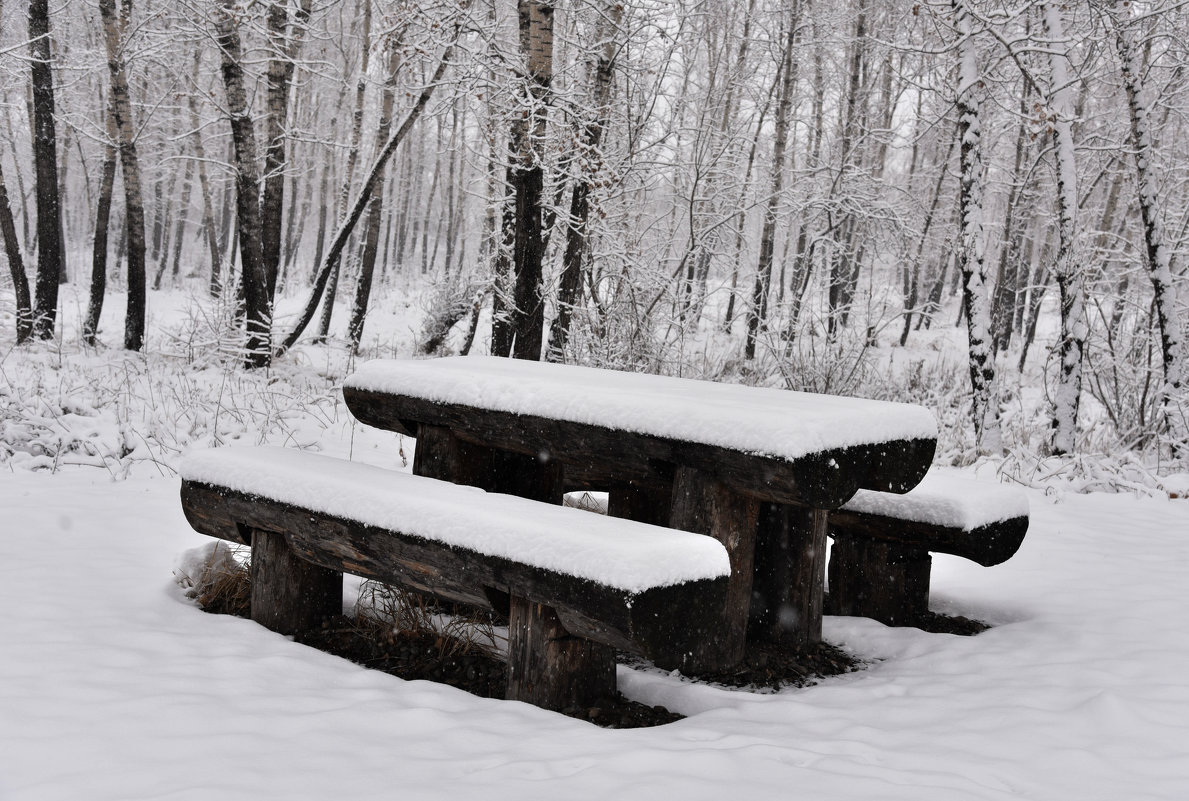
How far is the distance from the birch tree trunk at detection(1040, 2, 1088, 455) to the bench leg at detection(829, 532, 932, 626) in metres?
4.83

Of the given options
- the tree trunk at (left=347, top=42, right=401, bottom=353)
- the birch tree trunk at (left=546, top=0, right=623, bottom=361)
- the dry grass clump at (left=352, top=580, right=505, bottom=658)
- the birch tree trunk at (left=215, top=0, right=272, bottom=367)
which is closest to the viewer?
the dry grass clump at (left=352, top=580, right=505, bottom=658)

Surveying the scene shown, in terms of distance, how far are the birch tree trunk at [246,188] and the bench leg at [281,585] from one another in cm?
634

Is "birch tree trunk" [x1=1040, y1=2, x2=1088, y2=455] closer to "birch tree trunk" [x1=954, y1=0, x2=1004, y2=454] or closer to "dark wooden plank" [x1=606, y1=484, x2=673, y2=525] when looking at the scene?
"birch tree trunk" [x1=954, y1=0, x2=1004, y2=454]

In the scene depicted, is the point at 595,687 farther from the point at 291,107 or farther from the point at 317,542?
the point at 291,107

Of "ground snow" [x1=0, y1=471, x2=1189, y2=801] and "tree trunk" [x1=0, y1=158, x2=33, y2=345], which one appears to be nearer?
"ground snow" [x1=0, y1=471, x2=1189, y2=801]

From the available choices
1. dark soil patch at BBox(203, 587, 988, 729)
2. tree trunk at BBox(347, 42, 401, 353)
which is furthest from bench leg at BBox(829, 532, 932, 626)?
tree trunk at BBox(347, 42, 401, 353)

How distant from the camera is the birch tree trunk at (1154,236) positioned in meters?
7.76

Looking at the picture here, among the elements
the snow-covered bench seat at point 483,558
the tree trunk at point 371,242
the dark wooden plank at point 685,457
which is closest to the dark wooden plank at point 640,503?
the dark wooden plank at point 685,457

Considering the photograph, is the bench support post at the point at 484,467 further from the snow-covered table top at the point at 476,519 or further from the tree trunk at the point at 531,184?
the tree trunk at the point at 531,184

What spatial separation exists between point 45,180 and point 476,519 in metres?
11.1

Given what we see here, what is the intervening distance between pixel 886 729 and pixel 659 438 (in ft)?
3.77

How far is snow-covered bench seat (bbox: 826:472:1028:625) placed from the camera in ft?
11.8

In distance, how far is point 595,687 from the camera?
9.55ft

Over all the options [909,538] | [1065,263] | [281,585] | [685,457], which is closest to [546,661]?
[685,457]
